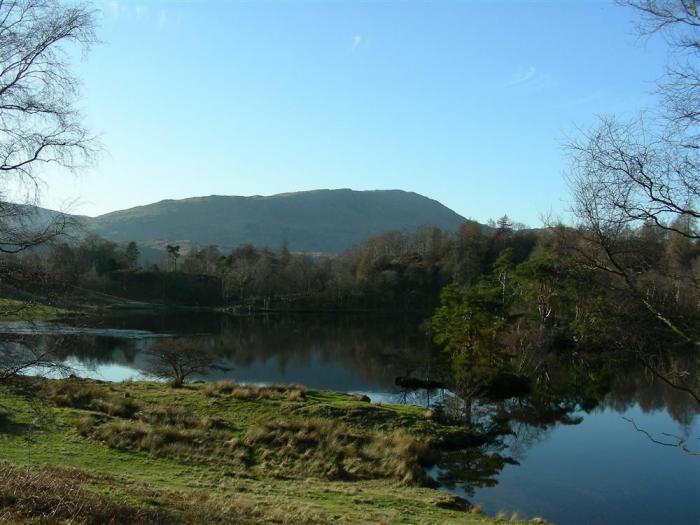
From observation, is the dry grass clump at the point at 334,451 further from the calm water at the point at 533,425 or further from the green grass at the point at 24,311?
the green grass at the point at 24,311

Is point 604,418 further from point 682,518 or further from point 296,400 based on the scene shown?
point 296,400

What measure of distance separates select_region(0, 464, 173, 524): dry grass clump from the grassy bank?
27 mm

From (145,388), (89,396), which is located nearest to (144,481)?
(89,396)

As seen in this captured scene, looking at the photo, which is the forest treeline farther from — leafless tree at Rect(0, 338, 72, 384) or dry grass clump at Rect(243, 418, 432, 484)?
leafless tree at Rect(0, 338, 72, 384)

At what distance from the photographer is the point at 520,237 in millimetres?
127250

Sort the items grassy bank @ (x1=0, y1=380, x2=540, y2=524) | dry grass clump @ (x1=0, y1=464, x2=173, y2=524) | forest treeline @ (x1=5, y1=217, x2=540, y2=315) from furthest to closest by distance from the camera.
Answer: forest treeline @ (x1=5, y1=217, x2=540, y2=315), grassy bank @ (x1=0, y1=380, x2=540, y2=524), dry grass clump @ (x1=0, y1=464, x2=173, y2=524)

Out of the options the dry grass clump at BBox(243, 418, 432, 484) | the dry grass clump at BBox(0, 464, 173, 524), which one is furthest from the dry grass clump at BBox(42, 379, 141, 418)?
the dry grass clump at BBox(0, 464, 173, 524)

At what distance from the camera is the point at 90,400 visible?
27.2 m

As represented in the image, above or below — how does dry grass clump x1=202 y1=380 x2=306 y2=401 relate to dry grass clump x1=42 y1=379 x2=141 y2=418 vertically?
below

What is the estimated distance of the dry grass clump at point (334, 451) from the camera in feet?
70.1

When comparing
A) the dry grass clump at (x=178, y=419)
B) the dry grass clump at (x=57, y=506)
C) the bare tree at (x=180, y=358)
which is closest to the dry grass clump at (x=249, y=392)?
the bare tree at (x=180, y=358)

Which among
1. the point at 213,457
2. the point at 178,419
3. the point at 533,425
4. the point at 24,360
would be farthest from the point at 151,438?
the point at 533,425

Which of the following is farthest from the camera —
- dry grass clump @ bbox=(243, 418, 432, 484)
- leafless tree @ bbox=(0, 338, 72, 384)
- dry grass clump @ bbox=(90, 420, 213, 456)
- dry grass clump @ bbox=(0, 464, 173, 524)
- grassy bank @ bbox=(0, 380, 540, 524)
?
dry grass clump @ bbox=(243, 418, 432, 484)

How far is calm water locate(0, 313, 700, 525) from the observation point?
20297mm
